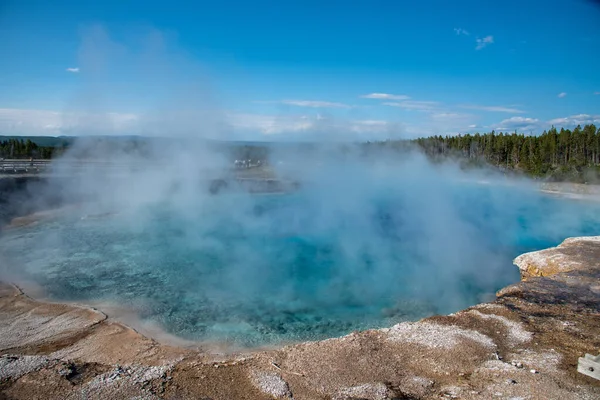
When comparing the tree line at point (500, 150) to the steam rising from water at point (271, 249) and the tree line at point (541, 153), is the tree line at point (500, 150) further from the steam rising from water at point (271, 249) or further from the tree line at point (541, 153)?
the steam rising from water at point (271, 249)

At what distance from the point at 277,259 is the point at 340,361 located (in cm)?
661

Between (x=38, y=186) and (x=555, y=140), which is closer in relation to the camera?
(x=38, y=186)

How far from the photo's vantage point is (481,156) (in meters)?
42.6

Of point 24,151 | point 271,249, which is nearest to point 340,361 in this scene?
point 271,249

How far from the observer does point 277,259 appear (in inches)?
468

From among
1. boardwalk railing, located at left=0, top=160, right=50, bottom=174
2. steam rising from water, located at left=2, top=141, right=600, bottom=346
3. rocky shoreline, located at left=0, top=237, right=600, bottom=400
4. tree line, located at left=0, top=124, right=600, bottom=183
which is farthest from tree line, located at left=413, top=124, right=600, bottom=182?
boardwalk railing, located at left=0, top=160, right=50, bottom=174

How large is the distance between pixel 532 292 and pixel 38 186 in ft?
67.7

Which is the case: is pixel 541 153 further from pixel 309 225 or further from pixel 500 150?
pixel 309 225

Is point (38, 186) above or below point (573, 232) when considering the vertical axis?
above

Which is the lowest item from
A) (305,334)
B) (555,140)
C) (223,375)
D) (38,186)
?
(305,334)

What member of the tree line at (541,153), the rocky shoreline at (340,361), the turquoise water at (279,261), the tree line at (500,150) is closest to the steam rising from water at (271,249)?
the turquoise water at (279,261)

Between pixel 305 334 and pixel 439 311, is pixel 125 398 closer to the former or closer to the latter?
pixel 305 334

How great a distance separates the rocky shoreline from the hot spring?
1204 millimetres

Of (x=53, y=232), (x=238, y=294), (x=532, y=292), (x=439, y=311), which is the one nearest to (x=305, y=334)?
(x=238, y=294)
